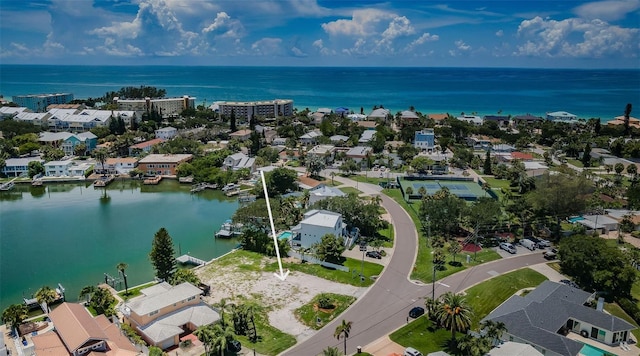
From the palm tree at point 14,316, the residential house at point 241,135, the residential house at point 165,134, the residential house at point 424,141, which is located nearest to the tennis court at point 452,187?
the residential house at point 424,141

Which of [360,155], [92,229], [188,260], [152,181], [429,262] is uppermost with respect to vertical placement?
[360,155]

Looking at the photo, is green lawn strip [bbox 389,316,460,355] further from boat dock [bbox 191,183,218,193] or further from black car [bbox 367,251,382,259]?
boat dock [bbox 191,183,218,193]

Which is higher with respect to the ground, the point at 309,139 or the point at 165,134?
the point at 165,134

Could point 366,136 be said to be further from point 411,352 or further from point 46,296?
point 411,352

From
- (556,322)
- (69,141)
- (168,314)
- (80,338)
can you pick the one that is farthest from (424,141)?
(80,338)

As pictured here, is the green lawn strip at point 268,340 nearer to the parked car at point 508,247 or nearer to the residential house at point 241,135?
the parked car at point 508,247

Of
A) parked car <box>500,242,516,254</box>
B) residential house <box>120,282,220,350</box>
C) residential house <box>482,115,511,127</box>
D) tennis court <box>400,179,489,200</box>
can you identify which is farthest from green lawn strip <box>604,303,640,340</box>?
residential house <box>482,115,511,127</box>
